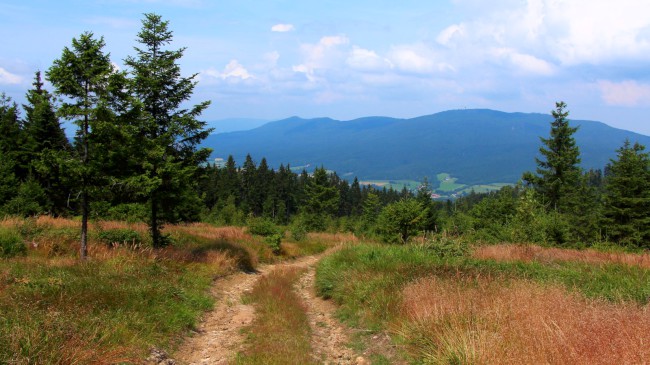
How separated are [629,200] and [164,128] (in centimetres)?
3579

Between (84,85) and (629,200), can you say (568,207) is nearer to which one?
(629,200)

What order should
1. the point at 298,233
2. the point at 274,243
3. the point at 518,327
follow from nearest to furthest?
1. the point at 518,327
2. the point at 274,243
3. the point at 298,233

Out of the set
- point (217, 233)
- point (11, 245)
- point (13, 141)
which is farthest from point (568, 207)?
point (13, 141)

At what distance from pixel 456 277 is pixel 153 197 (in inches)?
408

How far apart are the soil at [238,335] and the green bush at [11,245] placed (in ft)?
19.2

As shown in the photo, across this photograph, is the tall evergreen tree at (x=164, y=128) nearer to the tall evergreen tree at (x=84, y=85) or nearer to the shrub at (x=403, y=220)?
the tall evergreen tree at (x=84, y=85)

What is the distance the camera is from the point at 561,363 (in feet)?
13.1

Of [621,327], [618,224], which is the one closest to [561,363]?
[621,327]

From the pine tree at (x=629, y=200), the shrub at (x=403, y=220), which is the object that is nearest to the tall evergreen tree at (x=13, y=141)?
the shrub at (x=403, y=220)

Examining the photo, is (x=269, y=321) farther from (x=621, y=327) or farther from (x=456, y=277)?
(x=621, y=327)

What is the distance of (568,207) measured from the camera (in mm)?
43375

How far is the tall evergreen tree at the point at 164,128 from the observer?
1312cm

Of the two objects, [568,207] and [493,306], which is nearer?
[493,306]

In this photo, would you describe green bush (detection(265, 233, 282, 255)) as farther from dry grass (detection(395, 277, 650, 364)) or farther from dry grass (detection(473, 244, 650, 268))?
dry grass (detection(395, 277, 650, 364))
